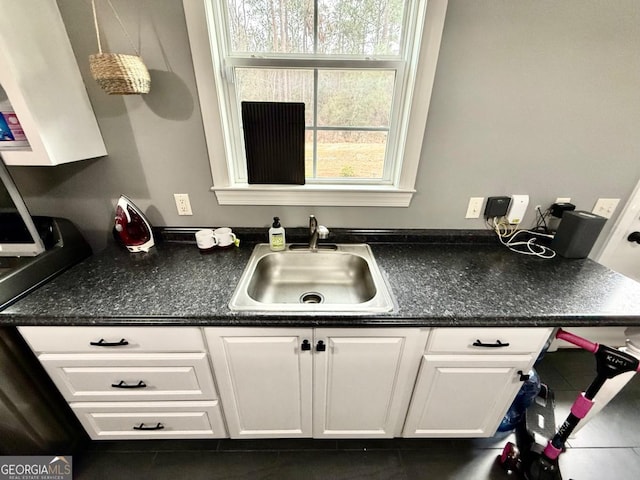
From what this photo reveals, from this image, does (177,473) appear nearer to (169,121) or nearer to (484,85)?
(169,121)

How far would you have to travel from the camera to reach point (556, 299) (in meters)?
0.98

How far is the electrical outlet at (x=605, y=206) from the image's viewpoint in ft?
4.32

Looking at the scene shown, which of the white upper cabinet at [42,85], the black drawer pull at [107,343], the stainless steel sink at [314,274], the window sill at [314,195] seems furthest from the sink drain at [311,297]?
the white upper cabinet at [42,85]

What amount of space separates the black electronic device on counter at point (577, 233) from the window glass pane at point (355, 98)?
0.99 meters

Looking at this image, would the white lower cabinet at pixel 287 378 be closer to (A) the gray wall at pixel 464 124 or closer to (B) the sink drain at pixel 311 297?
(B) the sink drain at pixel 311 297

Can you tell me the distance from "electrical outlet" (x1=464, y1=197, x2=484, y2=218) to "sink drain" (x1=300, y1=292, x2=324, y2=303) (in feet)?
2.95

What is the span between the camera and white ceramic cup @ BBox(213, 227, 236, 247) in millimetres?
1295

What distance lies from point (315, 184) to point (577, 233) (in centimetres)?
127

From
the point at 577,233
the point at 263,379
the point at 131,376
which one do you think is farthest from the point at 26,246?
the point at 577,233

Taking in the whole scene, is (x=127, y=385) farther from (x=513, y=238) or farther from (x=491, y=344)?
(x=513, y=238)

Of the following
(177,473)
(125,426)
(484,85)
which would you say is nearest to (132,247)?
(125,426)

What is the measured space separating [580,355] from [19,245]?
10.7 ft

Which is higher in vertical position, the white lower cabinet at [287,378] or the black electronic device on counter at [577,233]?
the black electronic device on counter at [577,233]

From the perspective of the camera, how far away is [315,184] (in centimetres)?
136
